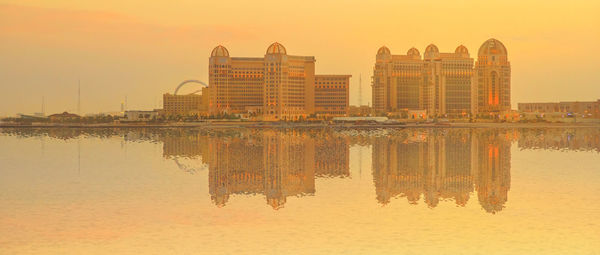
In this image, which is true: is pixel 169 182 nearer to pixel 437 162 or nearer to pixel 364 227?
pixel 364 227

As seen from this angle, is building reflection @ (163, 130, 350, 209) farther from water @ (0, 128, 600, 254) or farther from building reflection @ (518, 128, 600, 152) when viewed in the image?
building reflection @ (518, 128, 600, 152)

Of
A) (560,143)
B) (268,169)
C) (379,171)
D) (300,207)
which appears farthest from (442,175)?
(560,143)

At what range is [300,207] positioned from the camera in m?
44.7

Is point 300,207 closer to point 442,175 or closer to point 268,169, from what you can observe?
point 442,175

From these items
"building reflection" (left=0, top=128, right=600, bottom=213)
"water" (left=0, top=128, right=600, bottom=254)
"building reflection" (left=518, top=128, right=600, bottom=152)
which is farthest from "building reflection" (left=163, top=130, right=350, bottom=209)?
"building reflection" (left=518, top=128, right=600, bottom=152)

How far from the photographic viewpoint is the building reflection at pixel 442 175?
161 ft

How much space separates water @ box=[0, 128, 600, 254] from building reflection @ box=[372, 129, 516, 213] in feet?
0.42

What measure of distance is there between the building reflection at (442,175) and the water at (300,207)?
13 cm

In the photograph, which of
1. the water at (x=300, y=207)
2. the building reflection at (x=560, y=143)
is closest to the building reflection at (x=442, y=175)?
the water at (x=300, y=207)

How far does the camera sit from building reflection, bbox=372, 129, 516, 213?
49188 millimetres

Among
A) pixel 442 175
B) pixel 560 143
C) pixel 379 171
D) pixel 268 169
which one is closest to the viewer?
pixel 442 175

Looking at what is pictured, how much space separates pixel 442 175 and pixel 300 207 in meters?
22.8

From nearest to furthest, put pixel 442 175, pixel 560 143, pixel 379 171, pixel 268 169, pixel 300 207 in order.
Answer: pixel 300 207
pixel 442 175
pixel 379 171
pixel 268 169
pixel 560 143

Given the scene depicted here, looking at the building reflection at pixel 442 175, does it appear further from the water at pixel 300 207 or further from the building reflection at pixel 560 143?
the building reflection at pixel 560 143
